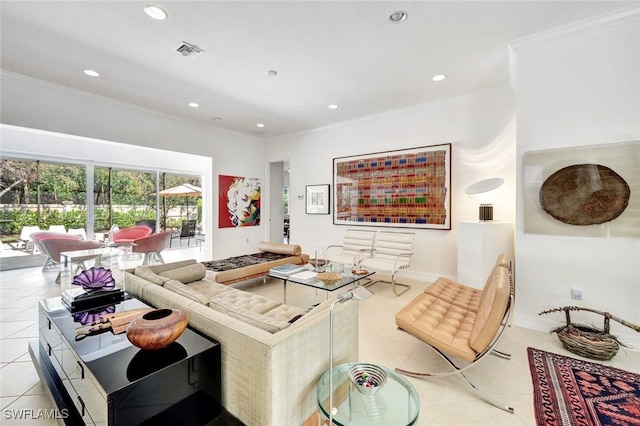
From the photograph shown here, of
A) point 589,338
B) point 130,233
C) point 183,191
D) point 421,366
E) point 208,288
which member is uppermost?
point 183,191

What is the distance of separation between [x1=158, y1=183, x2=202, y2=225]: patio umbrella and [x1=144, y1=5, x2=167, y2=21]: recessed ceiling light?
512cm

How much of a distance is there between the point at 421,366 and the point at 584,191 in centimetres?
230

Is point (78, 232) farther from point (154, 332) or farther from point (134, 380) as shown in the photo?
point (134, 380)

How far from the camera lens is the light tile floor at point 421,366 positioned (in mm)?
1720

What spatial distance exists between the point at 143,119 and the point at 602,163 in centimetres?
632

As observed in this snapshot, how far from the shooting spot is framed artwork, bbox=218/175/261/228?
605cm

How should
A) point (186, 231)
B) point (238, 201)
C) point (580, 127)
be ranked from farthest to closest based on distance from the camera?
1. point (186, 231)
2. point (238, 201)
3. point (580, 127)

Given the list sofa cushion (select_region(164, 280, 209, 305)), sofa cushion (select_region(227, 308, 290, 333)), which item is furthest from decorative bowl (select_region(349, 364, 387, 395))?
sofa cushion (select_region(164, 280, 209, 305))

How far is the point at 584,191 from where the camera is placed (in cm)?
258

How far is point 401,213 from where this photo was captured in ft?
15.8

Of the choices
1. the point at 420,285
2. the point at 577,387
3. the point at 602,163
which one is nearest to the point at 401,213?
the point at 420,285

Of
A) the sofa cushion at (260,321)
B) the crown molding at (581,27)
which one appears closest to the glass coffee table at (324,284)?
the sofa cushion at (260,321)

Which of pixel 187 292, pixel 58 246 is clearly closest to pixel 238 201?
pixel 58 246

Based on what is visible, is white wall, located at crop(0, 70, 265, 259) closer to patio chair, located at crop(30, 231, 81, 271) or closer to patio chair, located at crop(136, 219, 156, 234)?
patio chair, located at crop(136, 219, 156, 234)
